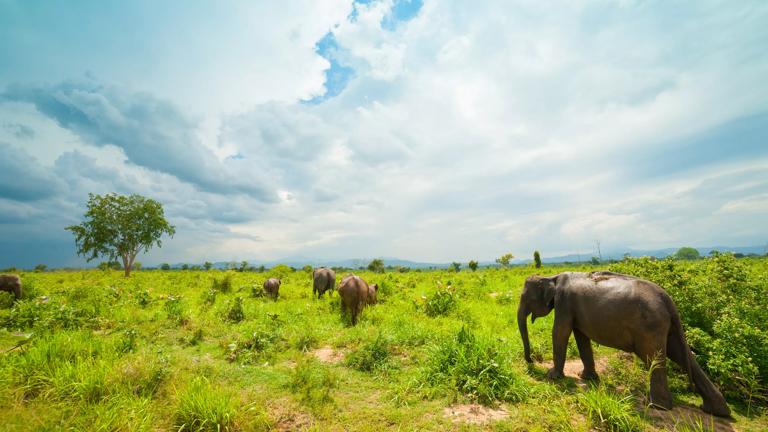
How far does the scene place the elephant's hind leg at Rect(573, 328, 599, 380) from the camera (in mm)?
6738

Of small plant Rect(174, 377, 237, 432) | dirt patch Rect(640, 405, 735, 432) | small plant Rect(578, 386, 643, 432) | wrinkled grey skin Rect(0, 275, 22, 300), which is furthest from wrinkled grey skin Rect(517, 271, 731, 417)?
wrinkled grey skin Rect(0, 275, 22, 300)

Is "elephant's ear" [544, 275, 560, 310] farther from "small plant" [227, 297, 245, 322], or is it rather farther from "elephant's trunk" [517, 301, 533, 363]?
"small plant" [227, 297, 245, 322]

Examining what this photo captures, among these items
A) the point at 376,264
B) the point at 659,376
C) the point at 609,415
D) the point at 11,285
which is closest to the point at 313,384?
the point at 609,415

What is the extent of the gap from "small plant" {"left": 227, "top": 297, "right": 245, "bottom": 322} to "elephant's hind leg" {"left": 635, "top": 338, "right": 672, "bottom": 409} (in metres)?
11.7

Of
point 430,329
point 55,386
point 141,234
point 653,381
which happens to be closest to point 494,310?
point 430,329

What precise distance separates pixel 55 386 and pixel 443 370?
277 inches

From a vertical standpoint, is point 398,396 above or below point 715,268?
below

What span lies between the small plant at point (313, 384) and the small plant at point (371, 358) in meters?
0.69

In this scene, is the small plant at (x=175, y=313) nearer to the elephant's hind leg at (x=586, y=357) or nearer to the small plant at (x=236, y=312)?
the small plant at (x=236, y=312)

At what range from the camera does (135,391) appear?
5.45m

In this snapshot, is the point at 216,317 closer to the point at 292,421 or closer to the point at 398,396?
the point at 292,421

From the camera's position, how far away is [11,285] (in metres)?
14.4

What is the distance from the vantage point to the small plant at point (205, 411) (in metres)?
4.54

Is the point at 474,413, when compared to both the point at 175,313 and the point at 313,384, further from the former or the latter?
the point at 175,313
